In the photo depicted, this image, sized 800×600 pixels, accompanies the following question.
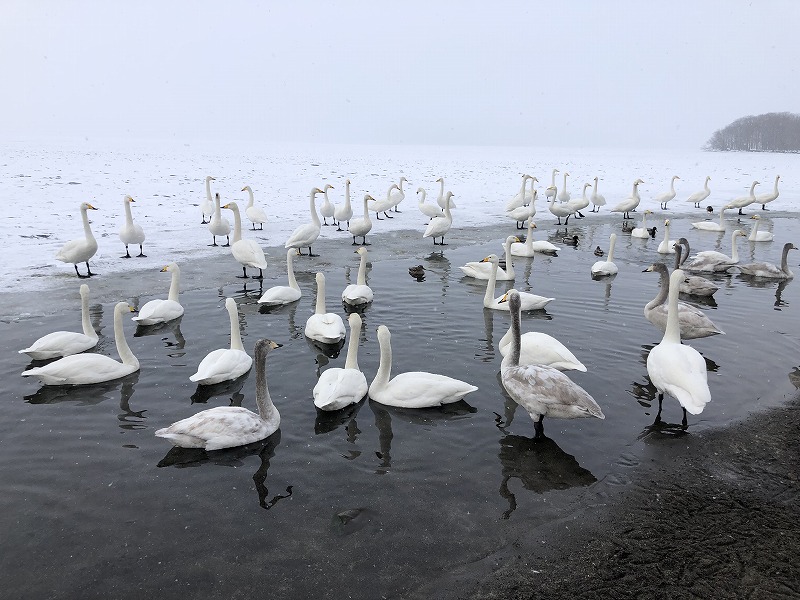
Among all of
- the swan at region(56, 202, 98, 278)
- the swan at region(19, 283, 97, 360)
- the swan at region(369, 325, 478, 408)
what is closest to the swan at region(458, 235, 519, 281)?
the swan at region(369, 325, 478, 408)

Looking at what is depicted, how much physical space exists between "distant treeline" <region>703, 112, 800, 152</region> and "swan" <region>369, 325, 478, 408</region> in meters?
143

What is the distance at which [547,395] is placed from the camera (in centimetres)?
611

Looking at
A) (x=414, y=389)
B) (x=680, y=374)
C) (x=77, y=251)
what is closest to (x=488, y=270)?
(x=414, y=389)

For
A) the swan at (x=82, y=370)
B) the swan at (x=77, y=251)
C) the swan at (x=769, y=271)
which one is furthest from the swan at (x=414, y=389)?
the swan at (x=769, y=271)

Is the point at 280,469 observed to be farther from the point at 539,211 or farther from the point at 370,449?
the point at 539,211

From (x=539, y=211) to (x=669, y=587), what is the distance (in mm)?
25584

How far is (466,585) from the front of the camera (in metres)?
4.20

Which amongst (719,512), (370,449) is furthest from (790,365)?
(370,449)

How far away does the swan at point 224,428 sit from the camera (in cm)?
593

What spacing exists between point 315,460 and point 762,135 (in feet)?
500

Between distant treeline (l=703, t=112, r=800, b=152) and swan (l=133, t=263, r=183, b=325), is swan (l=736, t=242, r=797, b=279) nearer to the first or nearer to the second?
swan (l=133, t=263, r=183, b=325)

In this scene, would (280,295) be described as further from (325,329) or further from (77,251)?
(77,251)

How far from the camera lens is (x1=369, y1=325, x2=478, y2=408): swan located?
6.93 meters

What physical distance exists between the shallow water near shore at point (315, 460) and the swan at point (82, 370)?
135 mm
